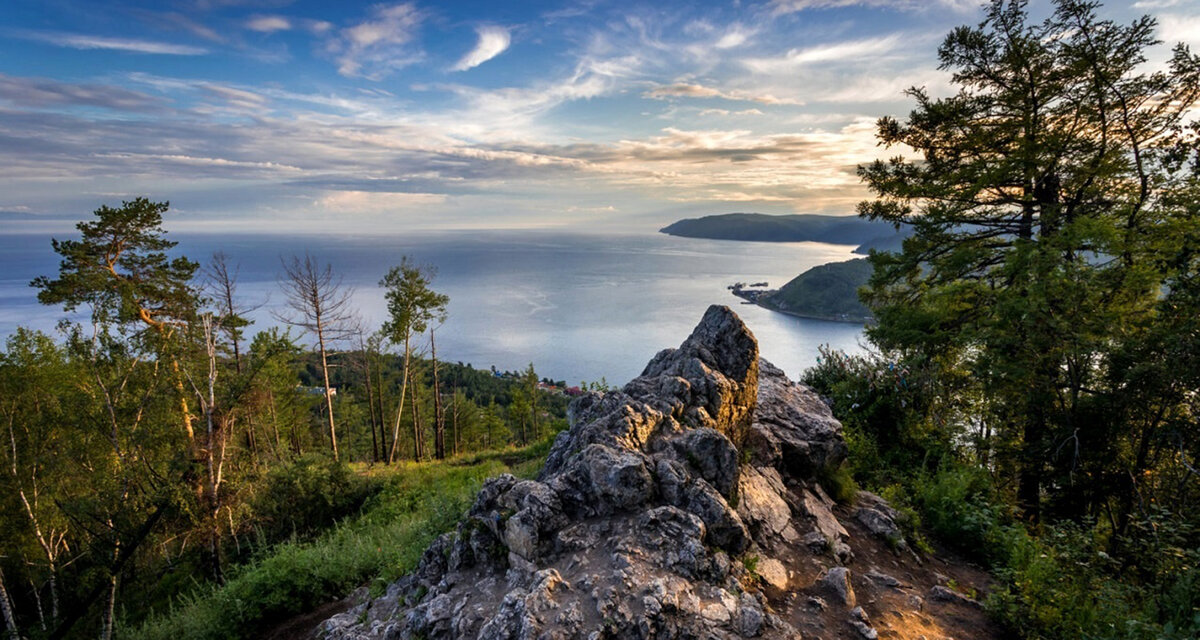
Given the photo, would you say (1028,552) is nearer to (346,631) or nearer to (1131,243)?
(1131,243)

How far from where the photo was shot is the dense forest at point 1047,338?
5.93 metres

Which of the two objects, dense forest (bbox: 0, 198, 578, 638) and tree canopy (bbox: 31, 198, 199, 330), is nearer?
dense forest (bbox: 0, 198, 578, 638)

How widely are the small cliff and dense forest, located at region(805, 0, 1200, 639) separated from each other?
122 centimetres

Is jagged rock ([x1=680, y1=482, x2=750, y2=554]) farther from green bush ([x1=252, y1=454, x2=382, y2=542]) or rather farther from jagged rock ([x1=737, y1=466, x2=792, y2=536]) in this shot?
green bush ([x1=252, y1=454, x2=382, y2=542])

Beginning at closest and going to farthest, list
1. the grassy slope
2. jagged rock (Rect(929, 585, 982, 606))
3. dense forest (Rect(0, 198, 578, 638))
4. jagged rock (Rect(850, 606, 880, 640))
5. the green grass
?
jagged rock (Rect(850, 606, 880, 640)) < jagged rock (Rect(929, 585, 982, 606)) < the green grass < dense forest (Rect(0, 198, 578, 638)) < the grassy slope

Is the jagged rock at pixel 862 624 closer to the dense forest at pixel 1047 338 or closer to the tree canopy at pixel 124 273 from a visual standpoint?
the dense forest at pixel 1047 338

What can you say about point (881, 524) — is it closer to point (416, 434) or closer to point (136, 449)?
point (136, 449)

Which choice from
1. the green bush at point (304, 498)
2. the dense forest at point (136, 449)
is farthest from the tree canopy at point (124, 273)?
the green bush at point (304, 498)

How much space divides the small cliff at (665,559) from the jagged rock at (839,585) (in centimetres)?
1

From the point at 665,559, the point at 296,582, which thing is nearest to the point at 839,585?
the point at 665,559

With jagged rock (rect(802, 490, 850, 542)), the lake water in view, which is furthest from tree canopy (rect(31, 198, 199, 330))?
jagged rock (rect(802, 490, 850, 542))

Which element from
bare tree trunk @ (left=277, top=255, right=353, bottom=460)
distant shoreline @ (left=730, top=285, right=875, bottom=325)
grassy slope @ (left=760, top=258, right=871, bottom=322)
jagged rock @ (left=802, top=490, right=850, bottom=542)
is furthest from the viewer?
grassy slope @ (left=760, top=258, right=871, bottom=322)

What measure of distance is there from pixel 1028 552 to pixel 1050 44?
1097 cm

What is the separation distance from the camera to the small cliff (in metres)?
4.14
